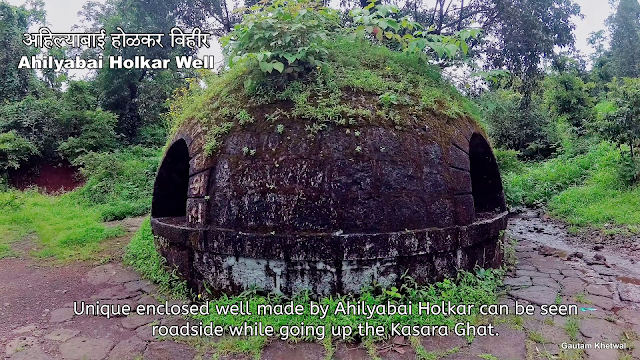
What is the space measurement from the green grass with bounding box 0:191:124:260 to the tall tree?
88.3 ft

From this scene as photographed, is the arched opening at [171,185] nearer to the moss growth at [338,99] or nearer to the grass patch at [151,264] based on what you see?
the grass patch at [151,264]

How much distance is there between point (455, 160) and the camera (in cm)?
434

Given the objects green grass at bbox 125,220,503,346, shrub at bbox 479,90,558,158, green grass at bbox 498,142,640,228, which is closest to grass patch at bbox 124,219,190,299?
green grass at bbox 125,220,503,346

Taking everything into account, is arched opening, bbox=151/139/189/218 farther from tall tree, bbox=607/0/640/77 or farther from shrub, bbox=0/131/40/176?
tall tree, bbox=607/0/640/77

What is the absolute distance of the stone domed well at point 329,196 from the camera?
3750 mm

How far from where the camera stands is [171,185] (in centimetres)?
576

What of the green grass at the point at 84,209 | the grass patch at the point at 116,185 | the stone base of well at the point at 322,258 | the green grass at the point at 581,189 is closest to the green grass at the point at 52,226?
the green grass at the point at 84,209

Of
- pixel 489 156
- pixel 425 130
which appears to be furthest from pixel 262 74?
pixel 489 156

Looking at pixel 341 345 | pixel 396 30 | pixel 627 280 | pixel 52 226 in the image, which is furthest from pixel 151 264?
pixel 627 280

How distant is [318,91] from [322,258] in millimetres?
1718

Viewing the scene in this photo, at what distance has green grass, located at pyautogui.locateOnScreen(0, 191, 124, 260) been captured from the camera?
671 cm

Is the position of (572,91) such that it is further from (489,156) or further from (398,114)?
(398,114)

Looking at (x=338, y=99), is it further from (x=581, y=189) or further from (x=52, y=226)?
(x=581, y=189)

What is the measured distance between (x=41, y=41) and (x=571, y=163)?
14.2 m
